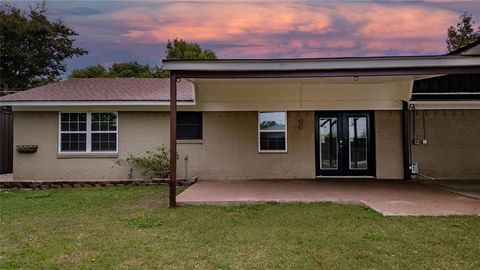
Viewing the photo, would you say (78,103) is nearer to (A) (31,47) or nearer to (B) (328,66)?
(B) (328,66)

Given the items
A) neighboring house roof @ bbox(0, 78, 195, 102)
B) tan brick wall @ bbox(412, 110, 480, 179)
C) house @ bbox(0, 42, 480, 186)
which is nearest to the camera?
neighboring house roof @ bbox(0, 78, 195, 102)

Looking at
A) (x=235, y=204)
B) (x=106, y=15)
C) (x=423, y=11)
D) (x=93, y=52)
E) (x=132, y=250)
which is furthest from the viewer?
(x=93, y=52)

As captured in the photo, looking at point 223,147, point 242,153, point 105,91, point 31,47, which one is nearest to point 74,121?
point 105,91

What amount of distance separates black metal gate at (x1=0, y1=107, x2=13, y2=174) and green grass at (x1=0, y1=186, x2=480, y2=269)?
7312 millimetres

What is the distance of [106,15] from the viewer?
1482cm

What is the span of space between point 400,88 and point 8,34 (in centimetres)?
2523

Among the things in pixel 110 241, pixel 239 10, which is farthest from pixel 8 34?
pixel 110 241

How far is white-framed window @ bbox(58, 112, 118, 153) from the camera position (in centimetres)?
1281

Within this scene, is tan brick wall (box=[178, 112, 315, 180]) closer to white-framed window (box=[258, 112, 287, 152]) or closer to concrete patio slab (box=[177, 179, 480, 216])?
white-framed window (box=[258, 112, 287, 152])

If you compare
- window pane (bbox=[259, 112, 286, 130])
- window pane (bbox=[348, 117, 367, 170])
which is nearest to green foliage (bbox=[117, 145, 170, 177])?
window pane (bbox=[259, 112, 286, 130])

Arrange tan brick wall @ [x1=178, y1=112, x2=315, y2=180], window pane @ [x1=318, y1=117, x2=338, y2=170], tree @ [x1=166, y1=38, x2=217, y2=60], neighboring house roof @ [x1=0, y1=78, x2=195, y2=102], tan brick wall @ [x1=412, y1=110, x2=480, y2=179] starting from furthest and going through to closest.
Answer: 1. tree @ [x1=166, y1=38, x2=217, y2=60]
2. window pane @ [x1=318, y1=117, x2=338, y2=170]
3. tan brick wall @ [x1=178, y1=112, x2=315, y2=180]
4. tan brick wall @ [x1=412, y1=110, x2=480, y2=179]
5. neighboring house roof @ [x1=0, y1=78, x2=195, y2=102]

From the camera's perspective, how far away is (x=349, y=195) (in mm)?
9281

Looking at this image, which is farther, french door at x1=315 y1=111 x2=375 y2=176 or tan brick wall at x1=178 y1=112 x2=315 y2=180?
french door at x1=315 y1=111 x2=375 y2=176

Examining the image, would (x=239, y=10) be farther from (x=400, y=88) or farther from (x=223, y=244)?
(x=223, y=244)
